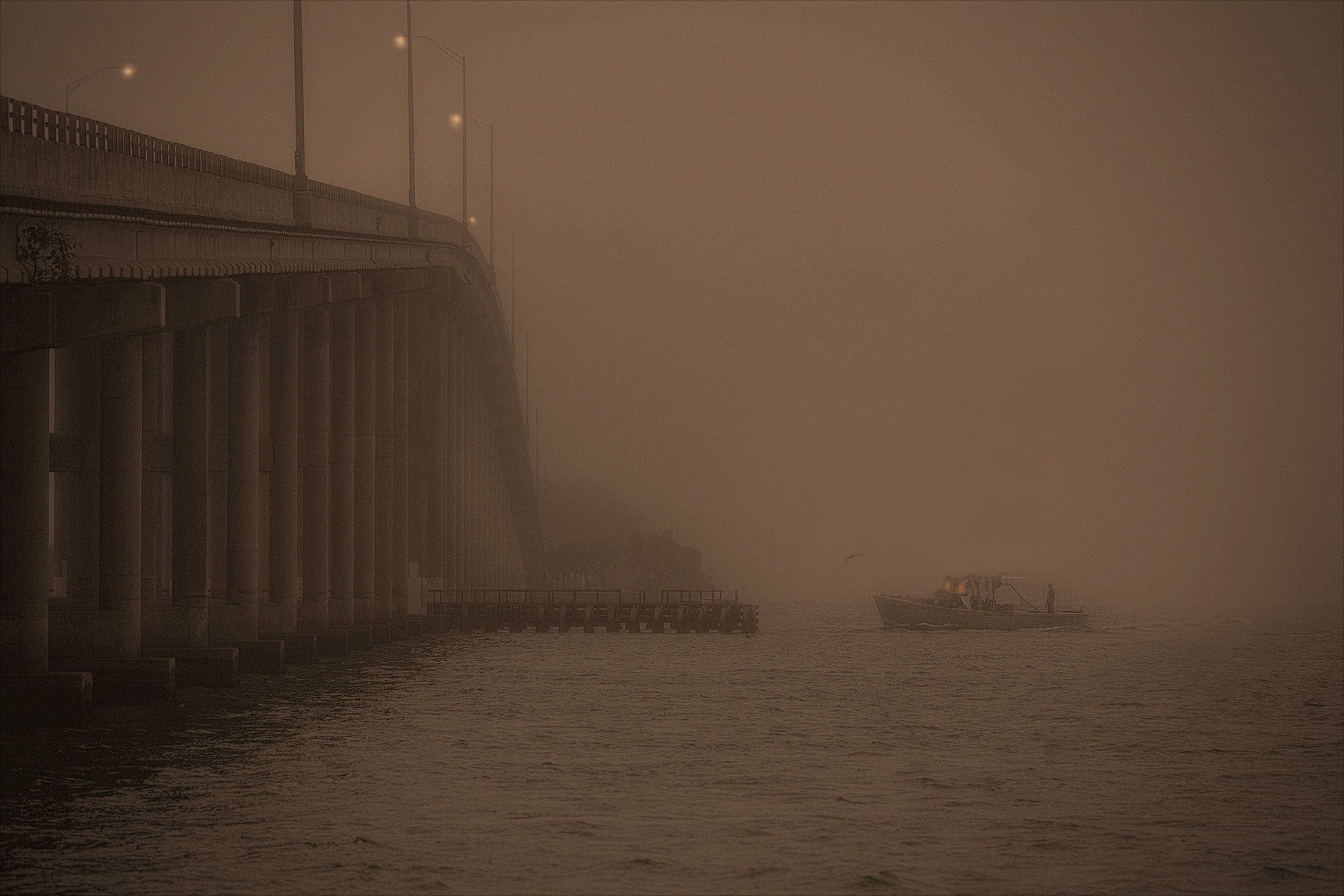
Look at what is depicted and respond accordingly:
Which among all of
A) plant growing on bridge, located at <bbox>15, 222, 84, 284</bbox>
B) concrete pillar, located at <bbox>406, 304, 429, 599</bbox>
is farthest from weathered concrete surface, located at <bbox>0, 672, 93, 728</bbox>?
concrete pillar, located at <bbox>406, 304, 429, 599</bbox>

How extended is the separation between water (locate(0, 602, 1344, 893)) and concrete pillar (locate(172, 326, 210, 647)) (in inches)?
122

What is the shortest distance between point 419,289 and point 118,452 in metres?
39.5

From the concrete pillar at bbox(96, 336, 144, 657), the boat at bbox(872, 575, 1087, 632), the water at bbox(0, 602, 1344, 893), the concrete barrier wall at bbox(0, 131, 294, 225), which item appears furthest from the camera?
the boat at bbox(872, 575, 1087, 632)

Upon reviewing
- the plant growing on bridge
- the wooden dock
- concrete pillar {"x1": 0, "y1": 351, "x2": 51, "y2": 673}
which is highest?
the plant growing on bridge

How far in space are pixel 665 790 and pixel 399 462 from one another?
179 feet

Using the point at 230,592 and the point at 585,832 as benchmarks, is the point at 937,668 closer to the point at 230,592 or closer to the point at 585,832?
the point at 230,592

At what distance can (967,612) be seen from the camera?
424 ft

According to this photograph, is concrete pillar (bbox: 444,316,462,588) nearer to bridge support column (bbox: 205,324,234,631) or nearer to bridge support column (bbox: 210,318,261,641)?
bridge support column (bbox: 205,324,234,631)

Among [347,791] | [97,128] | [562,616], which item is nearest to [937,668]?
[562,616]

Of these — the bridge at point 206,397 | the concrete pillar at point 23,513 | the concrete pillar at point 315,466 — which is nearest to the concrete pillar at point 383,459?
the bridge at point 206,397

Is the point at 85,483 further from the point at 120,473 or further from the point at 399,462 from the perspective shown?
the point at 399,462

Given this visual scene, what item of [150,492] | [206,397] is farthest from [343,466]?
[206,397]

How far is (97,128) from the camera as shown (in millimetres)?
37781

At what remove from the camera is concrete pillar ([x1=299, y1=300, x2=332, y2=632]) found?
240ft
